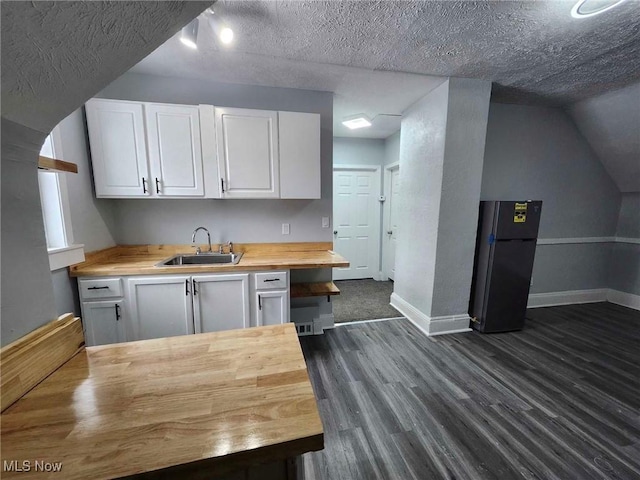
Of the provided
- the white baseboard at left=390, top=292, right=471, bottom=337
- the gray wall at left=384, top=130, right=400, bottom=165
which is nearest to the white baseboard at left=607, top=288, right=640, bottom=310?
the white baseboard at left=390, top=292, right=471, bottom=337

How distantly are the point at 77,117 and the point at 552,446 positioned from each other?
4004mm

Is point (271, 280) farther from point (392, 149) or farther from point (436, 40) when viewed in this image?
point (392, 149)

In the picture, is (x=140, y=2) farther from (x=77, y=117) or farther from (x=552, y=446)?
(x=552, y=446)

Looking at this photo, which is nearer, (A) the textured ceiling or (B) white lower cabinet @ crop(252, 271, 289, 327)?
(A) the textured ceiling

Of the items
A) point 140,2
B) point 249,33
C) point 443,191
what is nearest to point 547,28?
point 443,191

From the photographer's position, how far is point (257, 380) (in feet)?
2.33

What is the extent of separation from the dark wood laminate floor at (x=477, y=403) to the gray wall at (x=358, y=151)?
2738mm

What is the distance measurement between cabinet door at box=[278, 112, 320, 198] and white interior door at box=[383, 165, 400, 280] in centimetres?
213

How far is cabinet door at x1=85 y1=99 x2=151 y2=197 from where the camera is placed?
1981 millimetres

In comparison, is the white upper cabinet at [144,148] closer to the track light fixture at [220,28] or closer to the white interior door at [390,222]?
the track light fixture at [220,28]

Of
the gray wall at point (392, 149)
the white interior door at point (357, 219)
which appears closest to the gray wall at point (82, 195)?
the white interior door at point (357, 219)

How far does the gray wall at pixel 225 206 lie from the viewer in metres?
2.27

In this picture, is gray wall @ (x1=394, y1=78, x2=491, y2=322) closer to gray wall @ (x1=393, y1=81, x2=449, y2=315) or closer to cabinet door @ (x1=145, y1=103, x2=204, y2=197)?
gray wall @ (x1=393, y1=81, x2=449, y2=315)

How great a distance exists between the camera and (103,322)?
1933mm
